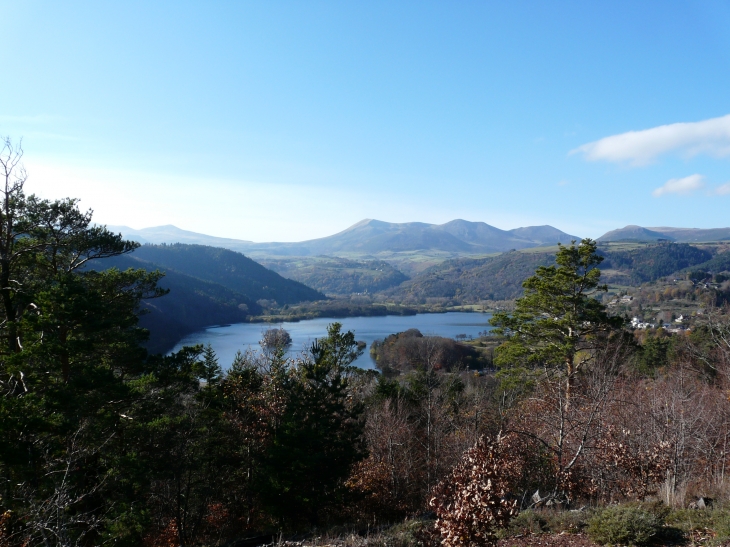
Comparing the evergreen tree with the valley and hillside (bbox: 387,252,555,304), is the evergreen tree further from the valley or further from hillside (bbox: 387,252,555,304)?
hillside (bbox: 387,252,555,304)

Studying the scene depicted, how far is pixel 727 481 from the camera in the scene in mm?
6070

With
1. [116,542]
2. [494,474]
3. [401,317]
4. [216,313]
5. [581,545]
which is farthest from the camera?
[401,317]

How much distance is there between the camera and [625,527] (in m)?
4.35

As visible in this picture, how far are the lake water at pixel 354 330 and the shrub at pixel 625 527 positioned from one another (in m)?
36.6

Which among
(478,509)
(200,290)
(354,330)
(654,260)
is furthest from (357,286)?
(478,509)

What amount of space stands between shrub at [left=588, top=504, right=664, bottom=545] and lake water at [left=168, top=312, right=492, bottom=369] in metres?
36.6

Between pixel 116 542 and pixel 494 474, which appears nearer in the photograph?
pixel 494 474

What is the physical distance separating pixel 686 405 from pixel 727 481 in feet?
8.47

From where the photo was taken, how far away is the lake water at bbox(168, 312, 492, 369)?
50.2 meters

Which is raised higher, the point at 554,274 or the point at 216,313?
the point at 554,274

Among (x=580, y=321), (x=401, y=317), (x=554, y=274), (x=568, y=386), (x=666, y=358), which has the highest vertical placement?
(x=554, y=274)

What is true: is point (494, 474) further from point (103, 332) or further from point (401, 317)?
point (401, 317)

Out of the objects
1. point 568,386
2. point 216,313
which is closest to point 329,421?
point 568,386

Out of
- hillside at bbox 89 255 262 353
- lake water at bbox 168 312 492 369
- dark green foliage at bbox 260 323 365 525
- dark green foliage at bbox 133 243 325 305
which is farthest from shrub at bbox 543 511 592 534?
dark green foliage at bbox 133 243 325 305
